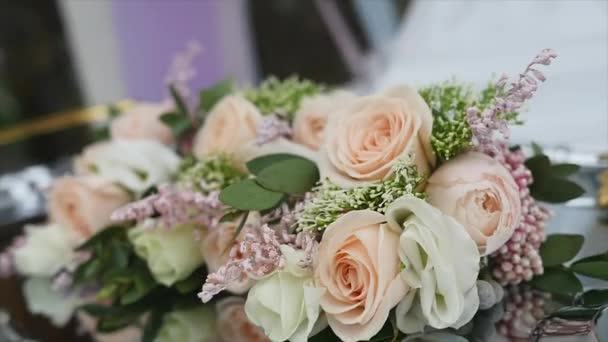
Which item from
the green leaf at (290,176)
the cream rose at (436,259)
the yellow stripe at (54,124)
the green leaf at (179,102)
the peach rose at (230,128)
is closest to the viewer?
the cream rose at (436,259)

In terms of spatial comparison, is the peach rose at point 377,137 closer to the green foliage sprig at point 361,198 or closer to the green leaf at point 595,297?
the green foliage sprig at point 361,198

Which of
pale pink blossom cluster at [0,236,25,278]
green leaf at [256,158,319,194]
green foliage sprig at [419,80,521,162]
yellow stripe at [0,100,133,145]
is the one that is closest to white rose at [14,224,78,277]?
pale pink blossom cluster at [0,236,25,278]

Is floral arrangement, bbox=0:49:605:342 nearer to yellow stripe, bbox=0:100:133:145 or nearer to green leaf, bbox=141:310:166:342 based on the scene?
green leaf, bbox=141:310:166:342

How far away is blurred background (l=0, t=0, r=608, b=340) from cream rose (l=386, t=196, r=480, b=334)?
0.25 m

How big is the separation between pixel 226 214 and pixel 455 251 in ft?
0.65

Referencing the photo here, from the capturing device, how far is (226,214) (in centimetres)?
57

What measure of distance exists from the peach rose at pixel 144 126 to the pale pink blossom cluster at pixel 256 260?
359 millimetres

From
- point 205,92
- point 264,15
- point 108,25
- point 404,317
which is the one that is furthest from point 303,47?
point 404,317

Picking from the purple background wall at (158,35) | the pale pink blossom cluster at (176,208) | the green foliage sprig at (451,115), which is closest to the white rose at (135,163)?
the pale pink blossom cluster at (176,208)

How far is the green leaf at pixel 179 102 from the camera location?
2.58 ft

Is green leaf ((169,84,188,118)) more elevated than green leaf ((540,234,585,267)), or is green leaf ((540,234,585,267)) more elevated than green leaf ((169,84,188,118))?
green leaf ((169,84,188,118))

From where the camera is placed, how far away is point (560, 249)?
1.83ft

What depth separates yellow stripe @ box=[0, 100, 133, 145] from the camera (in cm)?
147

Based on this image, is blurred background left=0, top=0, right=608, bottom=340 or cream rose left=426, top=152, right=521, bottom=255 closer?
cream rose left=426, top=152, right=521, bottom=255
